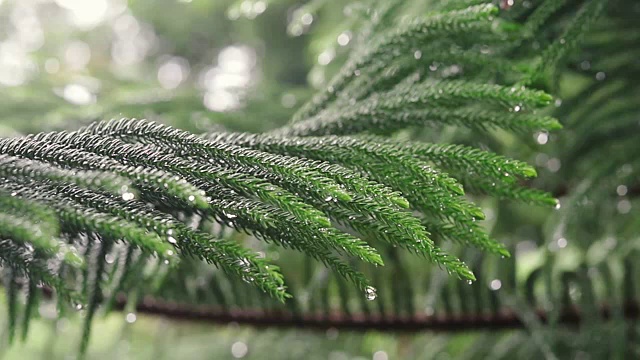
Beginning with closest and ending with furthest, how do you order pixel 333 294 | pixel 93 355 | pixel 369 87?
pixel 369 87
pixel 333 294
pixel 93 355

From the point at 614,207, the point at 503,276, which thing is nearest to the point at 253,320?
the point at 503,276

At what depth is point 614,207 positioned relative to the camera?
3.88 ft

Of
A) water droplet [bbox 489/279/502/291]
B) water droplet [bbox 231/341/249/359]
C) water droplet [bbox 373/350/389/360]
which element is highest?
water droplet [bbox 489/279/502/291]

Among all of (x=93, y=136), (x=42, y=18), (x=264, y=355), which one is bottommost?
(x=264, y=355)

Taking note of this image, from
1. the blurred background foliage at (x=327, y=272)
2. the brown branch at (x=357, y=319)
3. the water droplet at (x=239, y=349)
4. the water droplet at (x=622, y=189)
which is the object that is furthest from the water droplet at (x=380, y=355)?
the water droplet at (x=622, y=189)

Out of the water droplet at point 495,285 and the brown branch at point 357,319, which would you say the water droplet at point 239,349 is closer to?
the brown branch at point 357,319

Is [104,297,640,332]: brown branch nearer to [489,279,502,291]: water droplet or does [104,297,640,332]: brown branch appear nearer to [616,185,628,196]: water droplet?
[489,279,502,291]: water droplet

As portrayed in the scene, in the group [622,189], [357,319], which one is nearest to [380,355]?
[357,319]

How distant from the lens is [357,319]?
1.18 metres

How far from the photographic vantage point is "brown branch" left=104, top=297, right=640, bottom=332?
3.67ft

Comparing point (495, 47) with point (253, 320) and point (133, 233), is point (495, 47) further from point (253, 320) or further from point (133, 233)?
point (253, 320)

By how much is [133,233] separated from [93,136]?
136 mm

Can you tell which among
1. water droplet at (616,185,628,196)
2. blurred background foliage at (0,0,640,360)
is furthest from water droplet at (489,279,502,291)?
water droplet at (616,185,628,196)

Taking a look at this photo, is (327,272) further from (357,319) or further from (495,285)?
(495,285)
